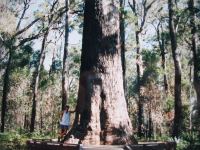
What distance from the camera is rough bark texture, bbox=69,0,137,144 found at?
891 cm

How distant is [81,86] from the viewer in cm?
945

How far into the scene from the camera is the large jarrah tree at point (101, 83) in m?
8.91

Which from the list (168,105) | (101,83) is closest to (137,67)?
(168,105)

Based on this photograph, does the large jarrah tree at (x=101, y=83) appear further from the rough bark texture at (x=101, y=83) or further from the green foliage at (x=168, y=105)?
the green foliage at (x=168, y=105)

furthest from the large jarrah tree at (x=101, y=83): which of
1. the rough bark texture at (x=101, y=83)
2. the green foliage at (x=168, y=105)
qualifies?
the green foliage at (x=168, y=105)

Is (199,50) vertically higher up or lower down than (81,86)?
higher up

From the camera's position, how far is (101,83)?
934cm

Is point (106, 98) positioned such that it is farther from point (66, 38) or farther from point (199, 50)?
point (199, 50)

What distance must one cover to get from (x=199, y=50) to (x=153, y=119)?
691 centimetres

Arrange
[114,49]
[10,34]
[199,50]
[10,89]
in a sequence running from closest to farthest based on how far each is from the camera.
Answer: [114,49]
[199,50]
[10,34]
[10,89]

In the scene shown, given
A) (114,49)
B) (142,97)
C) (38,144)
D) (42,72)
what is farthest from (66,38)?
(42,72)

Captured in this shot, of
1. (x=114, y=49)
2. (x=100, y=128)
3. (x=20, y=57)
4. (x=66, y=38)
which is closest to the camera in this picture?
(x=100, y=128)

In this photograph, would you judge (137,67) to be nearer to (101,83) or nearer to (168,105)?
(168,105)

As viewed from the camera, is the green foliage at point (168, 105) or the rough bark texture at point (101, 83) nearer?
the rough bark texture at point (101, 83)
